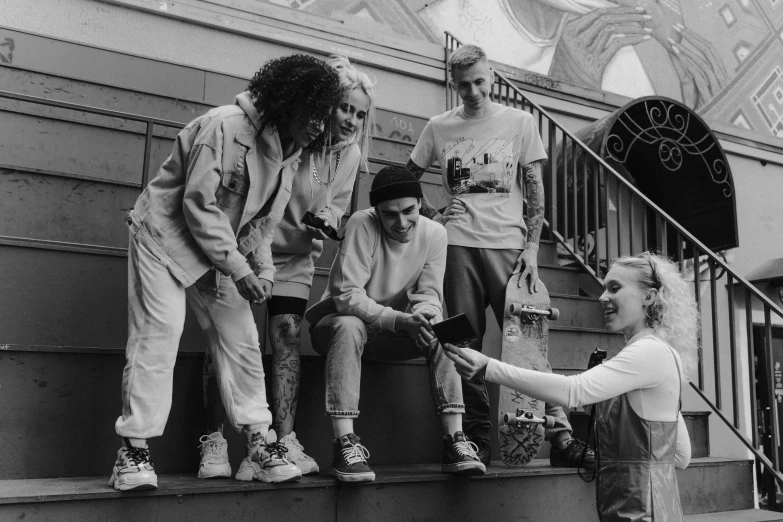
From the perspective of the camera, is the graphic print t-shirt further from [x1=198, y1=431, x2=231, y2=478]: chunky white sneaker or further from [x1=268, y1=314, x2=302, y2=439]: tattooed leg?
[x1=198, y1=431, x2=231, y2=478]: chunky white sneaker

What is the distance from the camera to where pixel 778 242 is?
798cm

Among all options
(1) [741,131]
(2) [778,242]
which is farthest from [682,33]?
(2) [778,242]

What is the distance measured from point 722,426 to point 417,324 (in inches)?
195

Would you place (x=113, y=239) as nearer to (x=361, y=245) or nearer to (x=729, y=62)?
(x=361, y=245)

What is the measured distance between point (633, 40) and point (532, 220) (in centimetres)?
531

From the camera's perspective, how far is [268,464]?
97.9 inches

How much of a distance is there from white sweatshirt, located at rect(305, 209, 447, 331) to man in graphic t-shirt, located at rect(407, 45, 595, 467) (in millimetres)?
289

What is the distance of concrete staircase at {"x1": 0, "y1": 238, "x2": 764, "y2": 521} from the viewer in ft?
7.63

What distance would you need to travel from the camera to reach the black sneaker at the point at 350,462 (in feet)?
8.27

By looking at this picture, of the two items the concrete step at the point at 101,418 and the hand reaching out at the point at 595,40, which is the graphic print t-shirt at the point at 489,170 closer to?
the concrete step at the point at 101,418

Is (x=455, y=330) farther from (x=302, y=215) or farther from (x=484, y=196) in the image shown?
(x=484, y=196)

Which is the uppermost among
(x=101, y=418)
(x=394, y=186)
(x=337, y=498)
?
(x=394, y=186)

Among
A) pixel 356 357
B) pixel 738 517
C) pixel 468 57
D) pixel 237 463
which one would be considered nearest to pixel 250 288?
pixel 356 357

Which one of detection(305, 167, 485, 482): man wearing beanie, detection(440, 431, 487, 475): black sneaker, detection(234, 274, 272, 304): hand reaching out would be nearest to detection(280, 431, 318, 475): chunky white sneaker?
detection(305, 167, 485, 482): man wearing beanie
